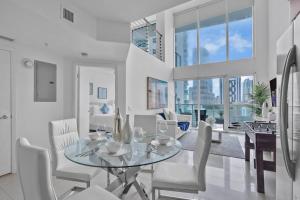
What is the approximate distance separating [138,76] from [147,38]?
6.08 ft

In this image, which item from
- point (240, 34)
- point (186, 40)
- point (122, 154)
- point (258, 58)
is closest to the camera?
point (122, 154)

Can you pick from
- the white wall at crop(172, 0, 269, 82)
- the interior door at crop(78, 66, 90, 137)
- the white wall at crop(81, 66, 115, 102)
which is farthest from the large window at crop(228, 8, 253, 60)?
the interior door at crop(78, 66, 90, 137)

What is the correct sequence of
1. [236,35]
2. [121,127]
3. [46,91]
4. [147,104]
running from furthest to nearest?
[236,35], [147,104], [46,91], [121,127]

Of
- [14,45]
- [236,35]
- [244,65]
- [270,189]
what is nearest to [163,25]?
[236,35]

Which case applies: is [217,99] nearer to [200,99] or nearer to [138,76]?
[200,99]

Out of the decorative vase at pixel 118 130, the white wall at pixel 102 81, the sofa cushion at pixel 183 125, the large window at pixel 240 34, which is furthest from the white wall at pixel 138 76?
the large window at pixel 240 34

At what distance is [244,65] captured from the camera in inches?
253

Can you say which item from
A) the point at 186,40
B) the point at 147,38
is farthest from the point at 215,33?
the point at 147,38

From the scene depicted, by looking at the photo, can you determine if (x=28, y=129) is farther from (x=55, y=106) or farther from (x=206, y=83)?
(x=206, y=83)

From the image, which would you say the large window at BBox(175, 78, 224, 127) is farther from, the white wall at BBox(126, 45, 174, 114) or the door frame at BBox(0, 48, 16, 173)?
the door frame at BBox(0, 48, 16, 173)

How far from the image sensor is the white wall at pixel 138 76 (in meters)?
4.33

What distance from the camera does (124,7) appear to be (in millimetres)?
3008

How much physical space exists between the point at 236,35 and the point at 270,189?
5907 millimetres

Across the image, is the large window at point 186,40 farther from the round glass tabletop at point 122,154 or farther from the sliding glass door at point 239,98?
the round glass tabletop at point 122,154
